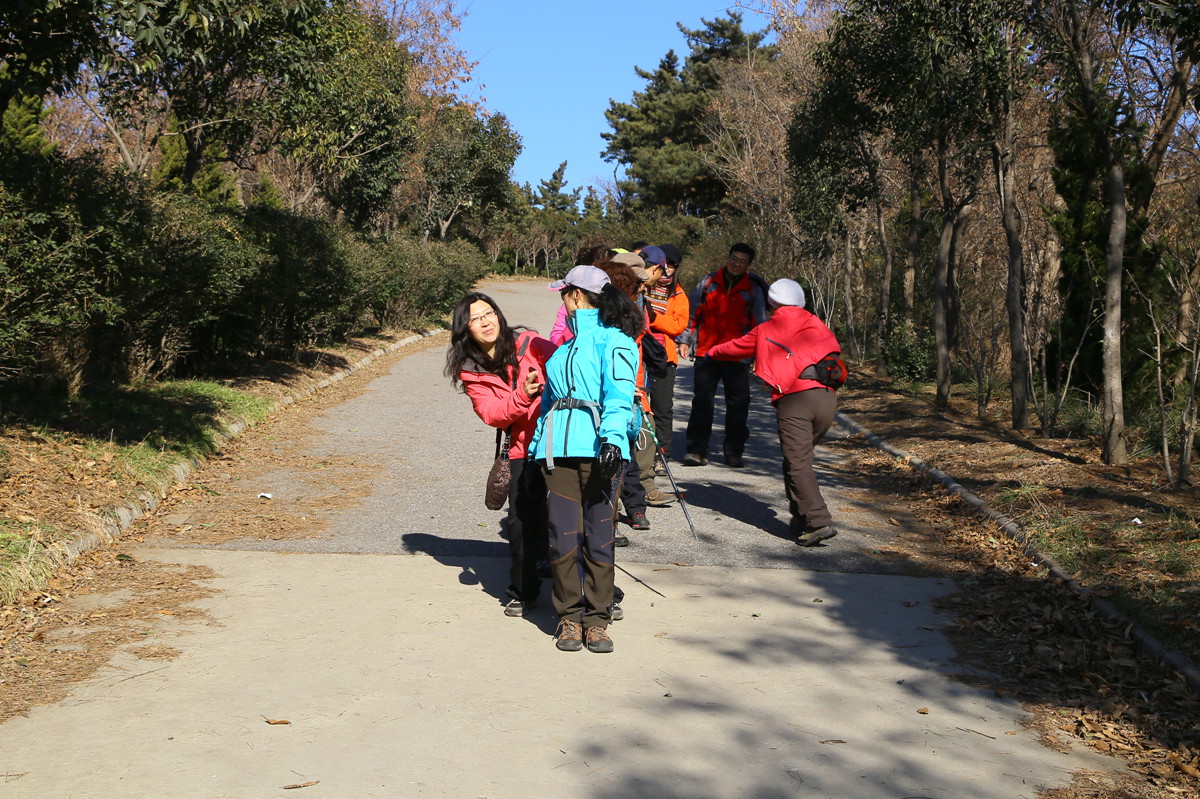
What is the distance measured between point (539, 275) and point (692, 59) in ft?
94.0

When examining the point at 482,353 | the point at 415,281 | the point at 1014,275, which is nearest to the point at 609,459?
the point at 482,353

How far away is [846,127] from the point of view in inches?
741

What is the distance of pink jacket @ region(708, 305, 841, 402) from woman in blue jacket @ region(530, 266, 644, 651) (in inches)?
100

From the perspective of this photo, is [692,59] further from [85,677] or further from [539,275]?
[85,677]

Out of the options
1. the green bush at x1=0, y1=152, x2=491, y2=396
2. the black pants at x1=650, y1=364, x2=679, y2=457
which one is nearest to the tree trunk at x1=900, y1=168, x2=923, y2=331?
the green bush at x1=0, y1=152, x2=491, y2=396

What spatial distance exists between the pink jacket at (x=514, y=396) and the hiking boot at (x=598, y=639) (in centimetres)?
109

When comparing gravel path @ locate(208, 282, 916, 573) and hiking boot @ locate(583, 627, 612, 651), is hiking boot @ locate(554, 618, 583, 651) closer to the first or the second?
hiking boot @ locate(583, 627, 612, 651)

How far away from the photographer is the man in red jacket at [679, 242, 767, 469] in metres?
11.2

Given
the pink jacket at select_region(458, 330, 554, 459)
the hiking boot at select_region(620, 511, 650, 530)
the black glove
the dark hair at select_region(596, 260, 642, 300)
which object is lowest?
the hiking boot at select_region(620, 511, 650, 530)

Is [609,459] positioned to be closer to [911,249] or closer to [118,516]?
[118,516]

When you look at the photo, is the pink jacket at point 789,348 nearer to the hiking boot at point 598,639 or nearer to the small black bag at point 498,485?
the small black bag at point 498,485

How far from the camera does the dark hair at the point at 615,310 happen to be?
19.5 ft

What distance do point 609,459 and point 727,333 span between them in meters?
5.88

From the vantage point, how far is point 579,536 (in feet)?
19.5
